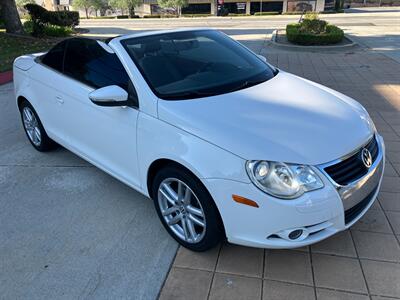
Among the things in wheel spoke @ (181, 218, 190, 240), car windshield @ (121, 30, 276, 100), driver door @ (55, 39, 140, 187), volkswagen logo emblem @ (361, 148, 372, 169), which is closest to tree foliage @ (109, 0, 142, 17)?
driver door @ (55, 39, 140, 187)

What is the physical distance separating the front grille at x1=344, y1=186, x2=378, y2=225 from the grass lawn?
10.1m

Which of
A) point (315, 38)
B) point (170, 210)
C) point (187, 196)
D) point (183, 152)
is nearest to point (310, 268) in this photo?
point (187, 196)

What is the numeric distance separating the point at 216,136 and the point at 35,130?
309 centimetres

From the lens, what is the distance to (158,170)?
289 cm

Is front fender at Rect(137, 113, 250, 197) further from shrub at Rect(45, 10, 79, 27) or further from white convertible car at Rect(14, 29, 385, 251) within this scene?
shrub at Rect(45, 10, 79, 27)

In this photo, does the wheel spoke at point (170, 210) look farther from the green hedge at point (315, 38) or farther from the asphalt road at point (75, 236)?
the green hedge at point (315, 38)

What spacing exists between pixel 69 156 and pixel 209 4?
52957 mm

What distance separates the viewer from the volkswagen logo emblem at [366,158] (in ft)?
8.51

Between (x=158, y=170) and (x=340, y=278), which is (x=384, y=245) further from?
(x=158, y=170)

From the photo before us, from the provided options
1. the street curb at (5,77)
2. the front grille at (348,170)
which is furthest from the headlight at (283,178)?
the street curb at (5,77)

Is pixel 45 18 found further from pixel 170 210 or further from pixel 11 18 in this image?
pixel 170 210

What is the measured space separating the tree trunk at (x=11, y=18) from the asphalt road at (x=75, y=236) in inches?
483

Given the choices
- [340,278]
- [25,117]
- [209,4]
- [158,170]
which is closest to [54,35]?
[25,117]

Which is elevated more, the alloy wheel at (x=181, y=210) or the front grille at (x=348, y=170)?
the front grille at (x=348, y=170)
